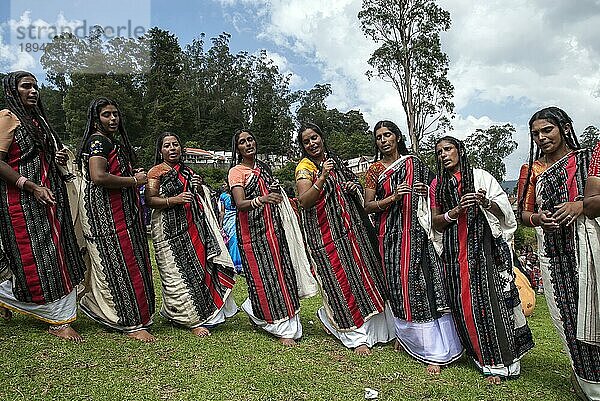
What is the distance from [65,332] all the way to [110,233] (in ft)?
2.94

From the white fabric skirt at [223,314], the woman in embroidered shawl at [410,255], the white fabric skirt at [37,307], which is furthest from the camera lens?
the white fabric skirt at [223,314]

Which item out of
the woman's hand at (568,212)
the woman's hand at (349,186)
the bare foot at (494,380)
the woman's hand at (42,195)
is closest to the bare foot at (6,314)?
the woman's hand at (42,195)

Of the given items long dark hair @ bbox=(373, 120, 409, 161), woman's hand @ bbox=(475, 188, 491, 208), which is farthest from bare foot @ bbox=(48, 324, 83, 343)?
woman's hand @ bbox=(475, 188, 491, 208)

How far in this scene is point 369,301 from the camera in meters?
5.00

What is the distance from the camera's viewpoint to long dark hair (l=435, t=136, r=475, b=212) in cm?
433

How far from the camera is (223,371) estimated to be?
4.15 metres

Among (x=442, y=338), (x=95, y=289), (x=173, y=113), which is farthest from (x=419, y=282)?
(x=173, y=113)

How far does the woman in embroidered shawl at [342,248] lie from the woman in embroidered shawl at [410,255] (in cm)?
21

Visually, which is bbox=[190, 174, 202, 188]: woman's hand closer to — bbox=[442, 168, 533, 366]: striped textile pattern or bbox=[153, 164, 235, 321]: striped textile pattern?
bbox=[153, 164, 235, 321]: striped textile pattern

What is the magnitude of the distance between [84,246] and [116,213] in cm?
44

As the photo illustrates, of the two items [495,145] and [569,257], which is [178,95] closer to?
[495,145]

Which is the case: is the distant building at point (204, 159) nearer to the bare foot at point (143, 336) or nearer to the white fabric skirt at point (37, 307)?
the bare foot at point (143, 336)

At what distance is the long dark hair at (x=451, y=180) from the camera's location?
4.33 metres

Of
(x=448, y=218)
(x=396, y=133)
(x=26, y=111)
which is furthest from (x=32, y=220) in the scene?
(x=448, y=218)
